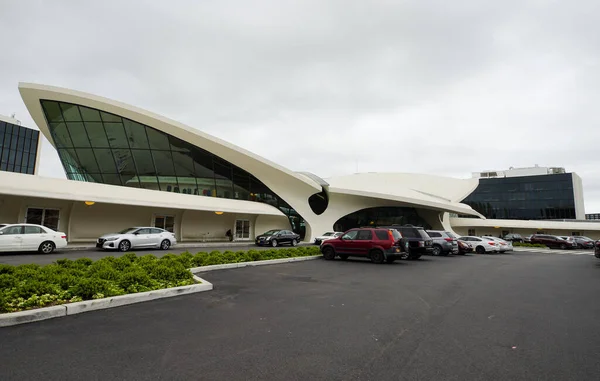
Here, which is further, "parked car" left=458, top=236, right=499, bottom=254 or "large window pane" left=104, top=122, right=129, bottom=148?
"parked car" left=458, top=236, right=499, bottom=254

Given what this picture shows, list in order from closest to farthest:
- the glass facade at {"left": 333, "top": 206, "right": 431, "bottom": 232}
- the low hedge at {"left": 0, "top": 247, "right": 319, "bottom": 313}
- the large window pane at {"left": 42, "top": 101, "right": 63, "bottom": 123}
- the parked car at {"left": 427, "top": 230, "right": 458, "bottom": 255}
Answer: the low hedge at {"left": 0, "top": 247, "right": 319, "bottom": 313} → the parked car at {"left": 427, "top": 230, "right": 458, "bottom": 255} → the large window pane at {"left": 42, "top": 101, "right": 63, "bottom": 123} → the glass facade at {"left": 333, "top": 206, "right": 431, "bottom": 232}

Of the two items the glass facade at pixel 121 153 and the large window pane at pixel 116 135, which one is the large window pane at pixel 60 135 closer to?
the glass facade at pixel 121 153

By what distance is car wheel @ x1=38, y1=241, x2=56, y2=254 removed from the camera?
15.4 meters

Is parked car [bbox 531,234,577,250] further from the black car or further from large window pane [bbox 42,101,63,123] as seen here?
large window pane [bbox 42,101,63,123]

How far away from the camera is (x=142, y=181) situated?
2500 centimetres

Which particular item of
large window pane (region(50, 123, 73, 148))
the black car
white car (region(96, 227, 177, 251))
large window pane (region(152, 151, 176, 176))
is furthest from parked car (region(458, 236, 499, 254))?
large window pane (region(50, 123, 73, 148))

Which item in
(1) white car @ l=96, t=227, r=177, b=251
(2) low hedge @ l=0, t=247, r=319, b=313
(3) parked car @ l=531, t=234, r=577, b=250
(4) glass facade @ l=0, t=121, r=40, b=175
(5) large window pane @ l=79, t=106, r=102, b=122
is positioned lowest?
(3) parked car @ l=531, t=234, r=577, b=250

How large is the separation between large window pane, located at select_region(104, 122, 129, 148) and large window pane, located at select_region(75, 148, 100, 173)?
1694 mm

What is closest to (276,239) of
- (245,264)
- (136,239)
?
(136,239)

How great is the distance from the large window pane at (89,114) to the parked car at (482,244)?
2900cm

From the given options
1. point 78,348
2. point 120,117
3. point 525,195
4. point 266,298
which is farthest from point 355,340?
point 525,195

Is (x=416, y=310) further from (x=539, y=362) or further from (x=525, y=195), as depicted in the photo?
(x=525, y=195)

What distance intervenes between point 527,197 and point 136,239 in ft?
287

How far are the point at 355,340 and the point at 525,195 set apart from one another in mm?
91825
